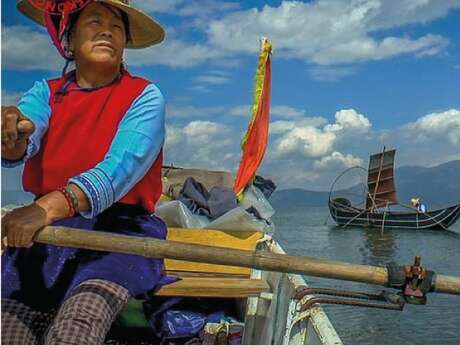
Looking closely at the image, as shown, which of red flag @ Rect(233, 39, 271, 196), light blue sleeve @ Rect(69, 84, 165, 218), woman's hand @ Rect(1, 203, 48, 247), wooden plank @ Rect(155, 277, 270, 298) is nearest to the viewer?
woman's hand @ Rect(1, 203, 48, 247)

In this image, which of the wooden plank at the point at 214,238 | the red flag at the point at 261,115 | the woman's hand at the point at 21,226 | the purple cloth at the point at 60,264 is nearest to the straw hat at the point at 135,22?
the purple cloth at the point at 60,264

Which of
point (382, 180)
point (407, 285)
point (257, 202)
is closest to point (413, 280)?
point (407, 285)

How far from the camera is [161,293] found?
286 centimetres

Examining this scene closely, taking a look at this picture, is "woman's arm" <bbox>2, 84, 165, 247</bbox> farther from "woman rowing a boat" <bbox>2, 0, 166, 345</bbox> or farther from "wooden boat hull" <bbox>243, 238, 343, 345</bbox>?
"wooden boat hull" <bbox>243, 238, 343, 345</bbox>

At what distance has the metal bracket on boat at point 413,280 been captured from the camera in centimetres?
235

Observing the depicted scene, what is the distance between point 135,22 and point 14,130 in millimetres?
882

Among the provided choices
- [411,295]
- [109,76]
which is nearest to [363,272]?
[411,295]

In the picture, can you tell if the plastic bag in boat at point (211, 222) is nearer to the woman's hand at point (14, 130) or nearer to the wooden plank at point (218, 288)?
the wooden plank at point (218, 288)

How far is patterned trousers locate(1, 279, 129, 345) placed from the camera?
2.16 m

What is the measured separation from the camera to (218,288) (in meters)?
3.34

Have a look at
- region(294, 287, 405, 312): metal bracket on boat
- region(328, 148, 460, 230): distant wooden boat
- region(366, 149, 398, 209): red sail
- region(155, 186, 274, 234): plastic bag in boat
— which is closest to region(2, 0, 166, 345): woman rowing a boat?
region(294, 287, 405, 312): metal bracket on boat

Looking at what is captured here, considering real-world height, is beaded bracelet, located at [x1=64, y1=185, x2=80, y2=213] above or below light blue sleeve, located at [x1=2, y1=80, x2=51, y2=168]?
below

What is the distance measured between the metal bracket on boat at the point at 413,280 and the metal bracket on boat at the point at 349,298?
63mm

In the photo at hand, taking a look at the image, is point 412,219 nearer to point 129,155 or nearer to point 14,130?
point 129,155
